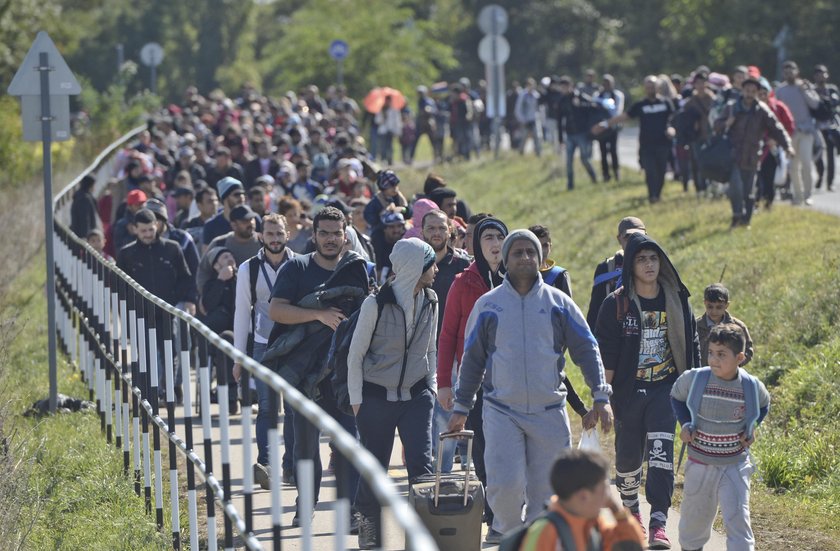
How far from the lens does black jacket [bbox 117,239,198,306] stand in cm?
1360

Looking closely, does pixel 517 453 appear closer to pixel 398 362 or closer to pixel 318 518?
pixel 398 362

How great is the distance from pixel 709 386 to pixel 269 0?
3879 inches

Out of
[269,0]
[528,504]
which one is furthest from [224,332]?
[269,0]

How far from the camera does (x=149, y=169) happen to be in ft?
69.1

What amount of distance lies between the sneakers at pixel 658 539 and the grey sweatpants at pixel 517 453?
3.90ft

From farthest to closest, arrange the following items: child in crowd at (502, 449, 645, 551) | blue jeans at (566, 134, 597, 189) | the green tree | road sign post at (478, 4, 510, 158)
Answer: the green tree
road sign post at (478, 4, 510, 158)
blue jeans at (566, 134, 597, 189)
child in crowd at (502, 449, 645, 551)

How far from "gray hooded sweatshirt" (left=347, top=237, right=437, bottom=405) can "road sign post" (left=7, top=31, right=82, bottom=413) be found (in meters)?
5.46

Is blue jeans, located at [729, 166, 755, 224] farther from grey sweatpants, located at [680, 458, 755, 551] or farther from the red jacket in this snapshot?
grey sweatpants, located at [680, 458, 755, 551]

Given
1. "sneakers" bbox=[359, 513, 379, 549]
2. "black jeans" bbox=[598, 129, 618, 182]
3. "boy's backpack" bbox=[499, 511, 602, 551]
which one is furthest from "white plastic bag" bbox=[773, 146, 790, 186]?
"boy's backpack" bbox=[499, 511, 602, 551]

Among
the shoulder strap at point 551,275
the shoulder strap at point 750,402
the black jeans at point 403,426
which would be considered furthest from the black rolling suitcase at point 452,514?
the shoulder strap at point 551,275

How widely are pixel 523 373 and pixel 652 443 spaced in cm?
147

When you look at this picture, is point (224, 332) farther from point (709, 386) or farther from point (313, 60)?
point (313, 60)

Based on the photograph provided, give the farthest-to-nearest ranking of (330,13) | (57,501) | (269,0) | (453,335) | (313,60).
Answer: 1. (269,0)
2. (330,13)
3. (313,60)
4. (57,501)
5. (453,335)

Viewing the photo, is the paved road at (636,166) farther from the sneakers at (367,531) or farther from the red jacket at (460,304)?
the sneakers at (367,531)
